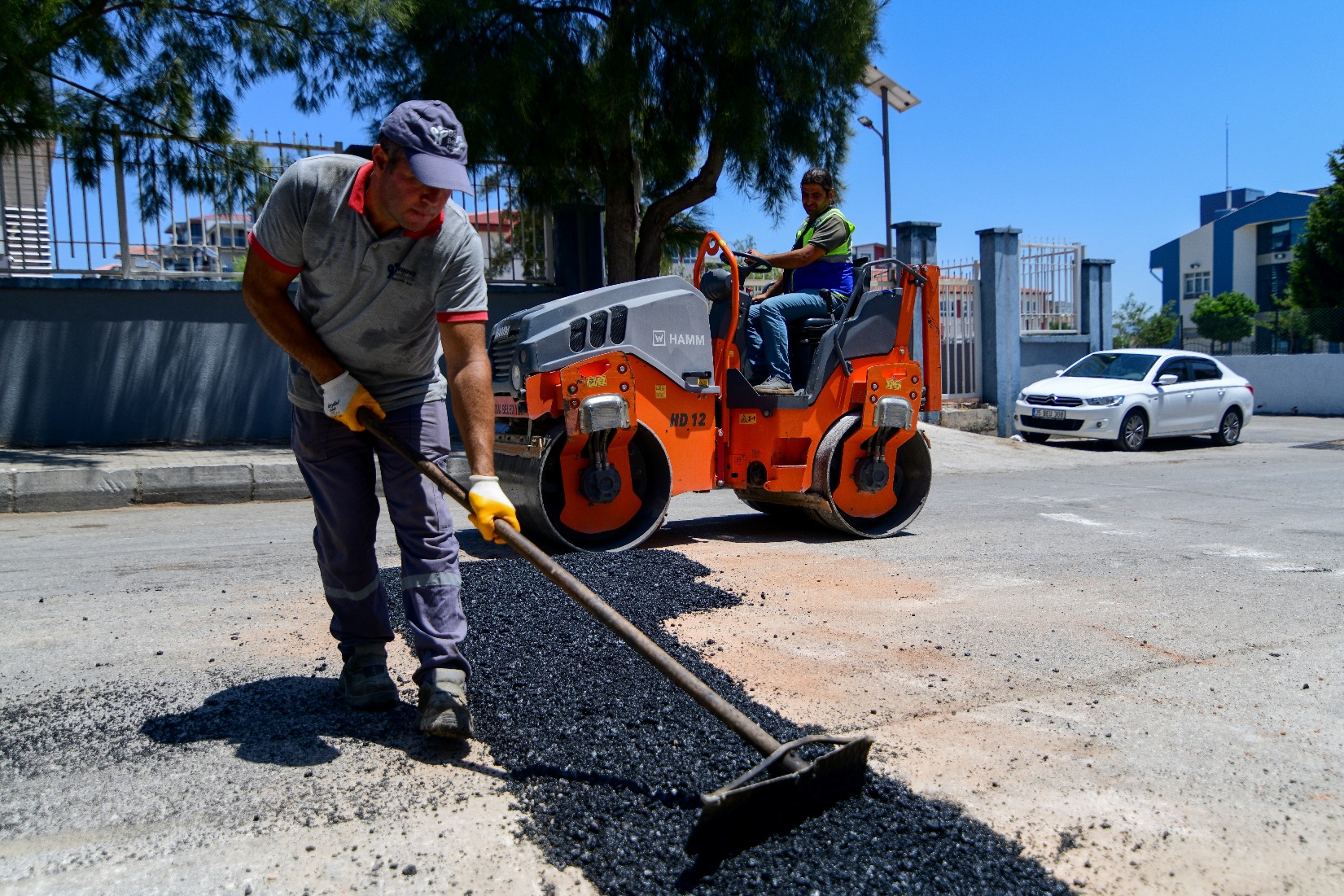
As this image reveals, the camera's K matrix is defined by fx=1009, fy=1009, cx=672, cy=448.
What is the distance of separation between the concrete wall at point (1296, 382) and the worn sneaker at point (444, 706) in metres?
24.2

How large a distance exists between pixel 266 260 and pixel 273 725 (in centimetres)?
139

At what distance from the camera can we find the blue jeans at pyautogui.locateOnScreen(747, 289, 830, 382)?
641 cm

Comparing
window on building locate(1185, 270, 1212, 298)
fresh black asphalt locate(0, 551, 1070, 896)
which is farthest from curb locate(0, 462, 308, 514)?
window on building locate(1185, 270, 1212, 298)

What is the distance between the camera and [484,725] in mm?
3031

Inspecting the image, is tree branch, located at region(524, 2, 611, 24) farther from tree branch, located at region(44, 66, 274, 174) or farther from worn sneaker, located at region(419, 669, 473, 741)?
worn sneaker, located at region(419, 669, 473, 741)

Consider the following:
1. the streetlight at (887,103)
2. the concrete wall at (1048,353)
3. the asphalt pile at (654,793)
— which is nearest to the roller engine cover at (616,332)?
the asphalt pile at (654,793)

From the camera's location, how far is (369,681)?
314 cm

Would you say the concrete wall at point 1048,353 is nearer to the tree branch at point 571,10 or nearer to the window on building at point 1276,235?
the tree branch at point 571,10

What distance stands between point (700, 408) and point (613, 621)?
351 cm

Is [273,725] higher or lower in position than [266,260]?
lower

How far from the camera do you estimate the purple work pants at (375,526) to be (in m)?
2.99

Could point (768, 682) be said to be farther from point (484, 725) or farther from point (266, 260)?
point (266, 260)

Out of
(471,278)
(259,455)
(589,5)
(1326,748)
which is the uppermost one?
(589,5)

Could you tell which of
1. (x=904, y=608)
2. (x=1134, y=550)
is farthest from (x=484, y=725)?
(x=1134, y=550)
